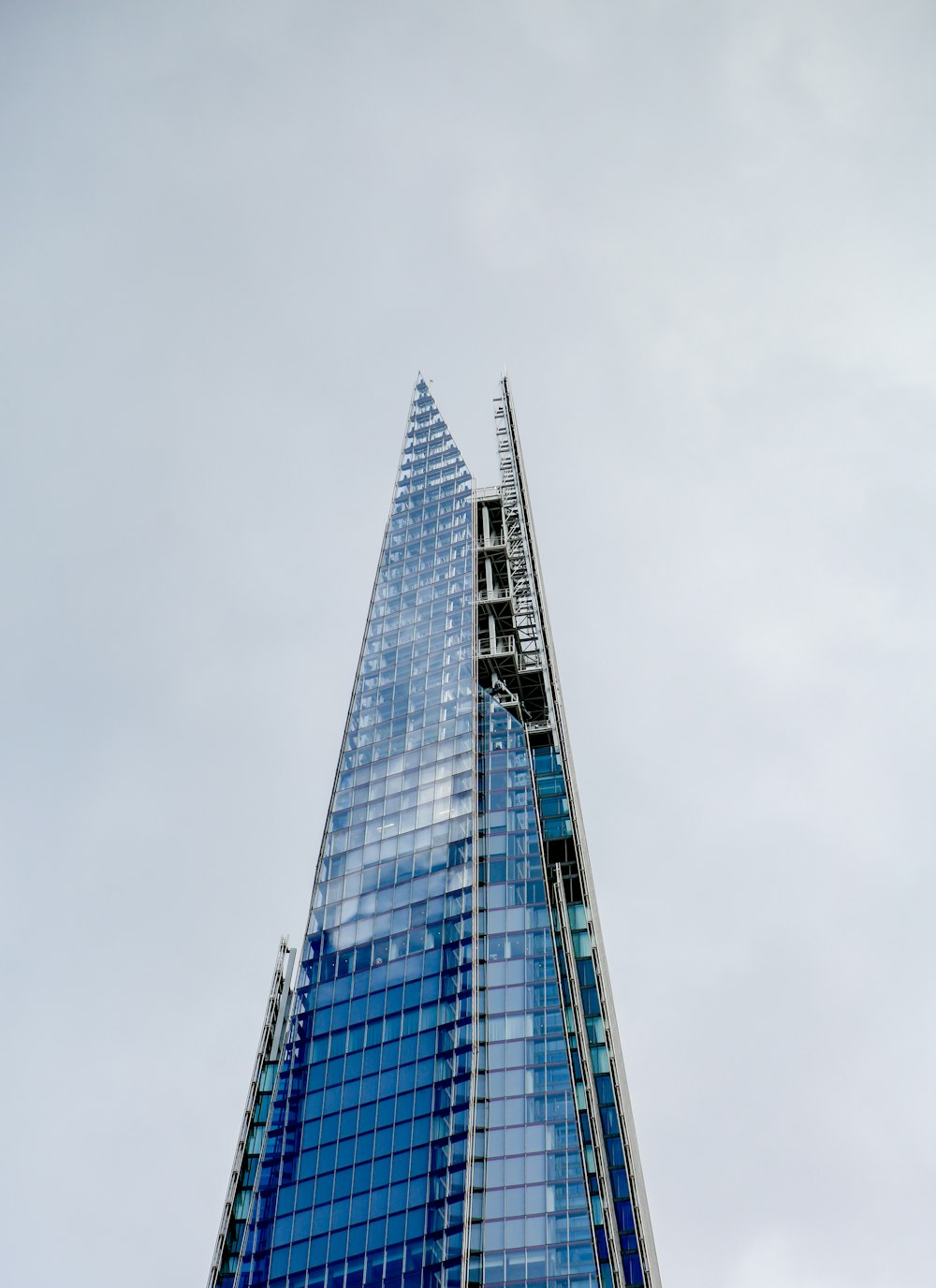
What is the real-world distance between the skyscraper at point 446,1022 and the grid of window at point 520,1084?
0.15m

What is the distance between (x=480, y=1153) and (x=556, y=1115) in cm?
584

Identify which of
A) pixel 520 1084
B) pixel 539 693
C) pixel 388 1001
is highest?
pixel 539 693

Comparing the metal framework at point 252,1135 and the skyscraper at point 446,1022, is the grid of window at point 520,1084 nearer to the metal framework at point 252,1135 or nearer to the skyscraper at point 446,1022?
the skyscraper at point 446,1022

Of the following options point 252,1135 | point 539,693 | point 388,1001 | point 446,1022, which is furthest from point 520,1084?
point 539,693

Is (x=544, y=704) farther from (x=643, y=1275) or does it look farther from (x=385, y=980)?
(x=643, y=1275)

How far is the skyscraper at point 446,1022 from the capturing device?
92625mm

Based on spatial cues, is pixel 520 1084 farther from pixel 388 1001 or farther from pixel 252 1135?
pixel 252 1135

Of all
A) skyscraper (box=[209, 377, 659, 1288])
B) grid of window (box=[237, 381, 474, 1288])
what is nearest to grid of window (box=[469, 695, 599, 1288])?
skyscraper (box=[209, 377, 659, 1288])

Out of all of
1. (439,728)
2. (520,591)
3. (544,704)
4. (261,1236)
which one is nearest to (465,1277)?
(261,1236)

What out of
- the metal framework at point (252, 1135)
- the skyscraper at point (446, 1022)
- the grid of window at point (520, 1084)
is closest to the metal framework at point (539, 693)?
the skyscraper at point (446, 1022)

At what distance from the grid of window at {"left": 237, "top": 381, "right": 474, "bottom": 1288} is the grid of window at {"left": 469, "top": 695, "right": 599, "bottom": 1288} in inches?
70.9

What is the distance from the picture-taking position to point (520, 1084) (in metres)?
98.9

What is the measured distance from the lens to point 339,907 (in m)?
118

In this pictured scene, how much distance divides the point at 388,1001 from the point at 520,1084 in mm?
13637
